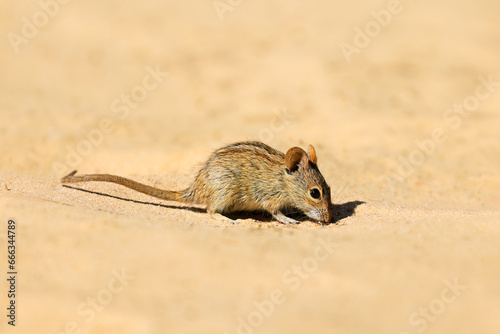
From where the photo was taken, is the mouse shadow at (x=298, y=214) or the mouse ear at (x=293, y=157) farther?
the mouse shadow at (x=298, y=214)

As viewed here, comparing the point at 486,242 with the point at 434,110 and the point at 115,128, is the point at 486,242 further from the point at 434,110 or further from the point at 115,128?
the point at 115,128

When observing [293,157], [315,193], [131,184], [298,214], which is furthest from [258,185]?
[131,184]

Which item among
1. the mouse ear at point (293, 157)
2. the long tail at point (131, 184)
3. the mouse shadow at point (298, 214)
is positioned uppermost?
the mouse ear at point (293, 157)

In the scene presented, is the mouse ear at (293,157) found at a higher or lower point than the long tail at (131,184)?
higher

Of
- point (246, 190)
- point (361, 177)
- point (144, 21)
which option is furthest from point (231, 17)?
point (246, 190)

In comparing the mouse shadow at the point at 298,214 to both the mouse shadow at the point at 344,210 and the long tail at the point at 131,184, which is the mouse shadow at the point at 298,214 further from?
the long tail at the point at 131,184

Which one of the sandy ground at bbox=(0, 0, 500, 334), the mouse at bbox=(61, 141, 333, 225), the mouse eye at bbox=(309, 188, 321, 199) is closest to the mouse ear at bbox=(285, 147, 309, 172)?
the mouse at bbox=(61, 141, 333, 225)

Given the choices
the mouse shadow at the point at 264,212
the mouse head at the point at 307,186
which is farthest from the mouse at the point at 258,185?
the mouse shadow at the point at 264,212
